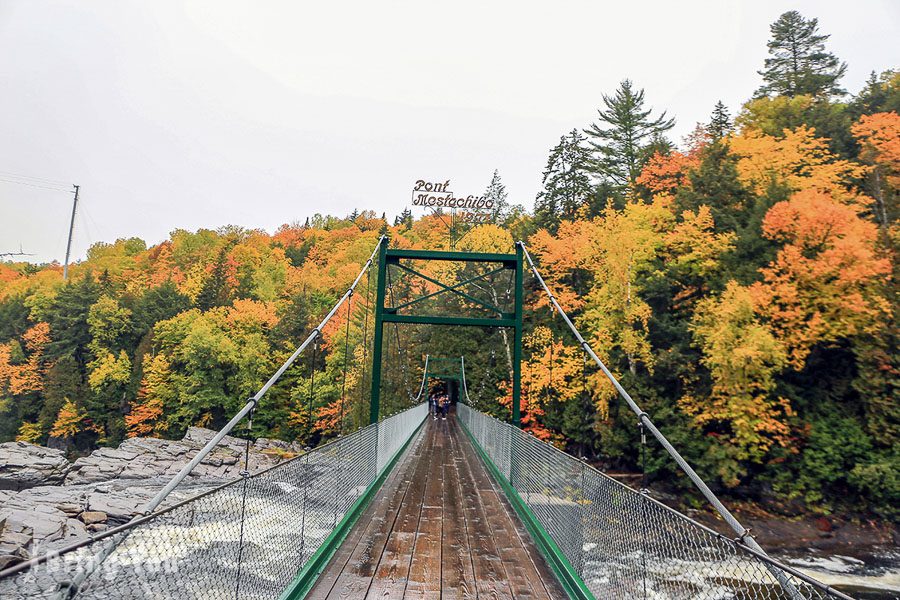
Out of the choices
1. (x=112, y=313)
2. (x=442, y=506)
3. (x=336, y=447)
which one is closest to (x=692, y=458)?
(x=442, y=506)

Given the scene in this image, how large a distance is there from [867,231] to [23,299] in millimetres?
56811

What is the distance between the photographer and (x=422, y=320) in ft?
28.2

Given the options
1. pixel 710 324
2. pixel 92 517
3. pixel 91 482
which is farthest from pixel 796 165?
pixel 91 482

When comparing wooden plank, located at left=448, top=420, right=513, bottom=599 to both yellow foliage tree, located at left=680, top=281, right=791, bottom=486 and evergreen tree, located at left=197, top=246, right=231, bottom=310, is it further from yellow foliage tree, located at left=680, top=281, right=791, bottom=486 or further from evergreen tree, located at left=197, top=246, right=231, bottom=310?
evergreen tree, located at left=197, top=246, right=231, bottom=310

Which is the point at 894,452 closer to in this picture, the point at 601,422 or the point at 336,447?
the point at 601,422

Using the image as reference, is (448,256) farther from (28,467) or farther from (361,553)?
(28,467)

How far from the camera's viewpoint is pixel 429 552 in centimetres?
371

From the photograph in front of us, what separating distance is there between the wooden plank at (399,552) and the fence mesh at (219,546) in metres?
0.46

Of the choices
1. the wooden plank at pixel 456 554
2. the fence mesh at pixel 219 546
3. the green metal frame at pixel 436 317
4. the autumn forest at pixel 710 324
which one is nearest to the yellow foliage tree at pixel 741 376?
the autumn forest at pixel 710 324

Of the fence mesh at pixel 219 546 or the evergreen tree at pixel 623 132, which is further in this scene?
the evergreen tree at pixel 623 132

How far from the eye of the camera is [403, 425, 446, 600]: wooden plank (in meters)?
3.00

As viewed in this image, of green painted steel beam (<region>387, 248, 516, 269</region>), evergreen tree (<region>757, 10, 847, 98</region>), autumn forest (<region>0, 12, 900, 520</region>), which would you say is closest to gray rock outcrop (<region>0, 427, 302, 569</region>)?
autumn forest (<region>0, 12, 900, 520</region>)

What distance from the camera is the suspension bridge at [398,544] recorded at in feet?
6.12

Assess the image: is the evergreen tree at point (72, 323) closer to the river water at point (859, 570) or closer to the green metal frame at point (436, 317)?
the green metal frame at point (436, 317)
